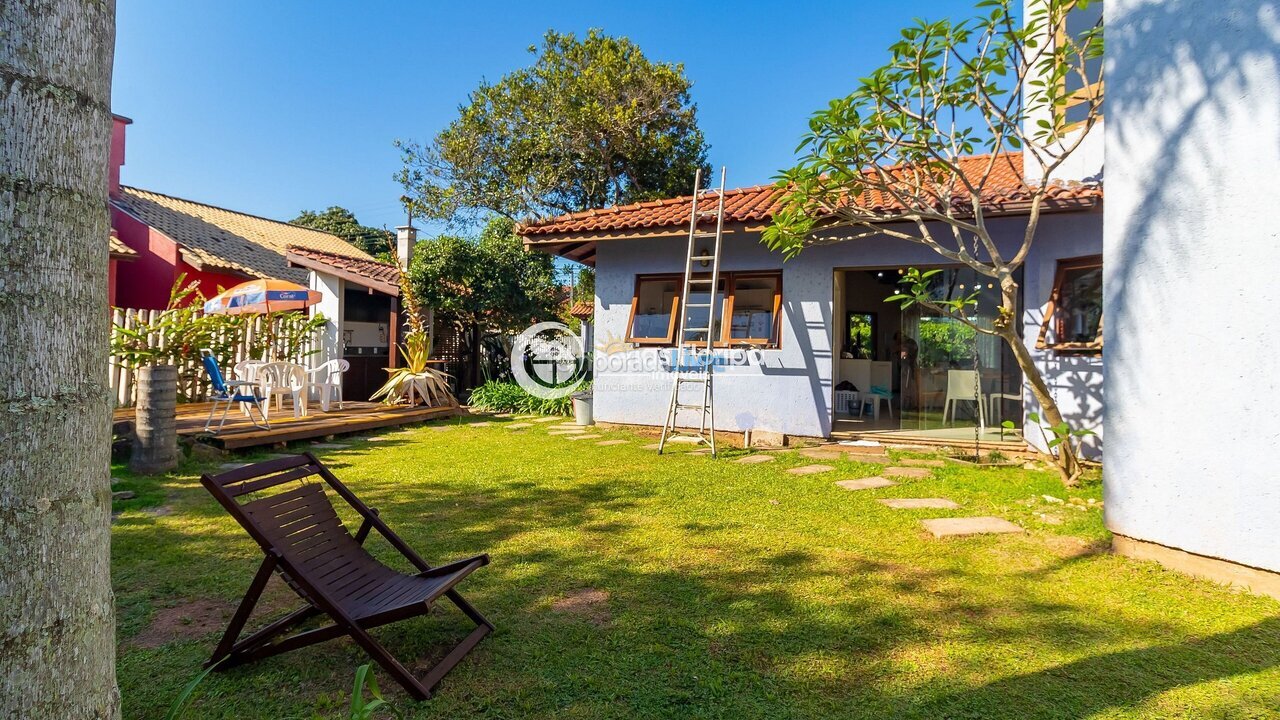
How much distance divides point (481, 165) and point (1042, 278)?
612 inches

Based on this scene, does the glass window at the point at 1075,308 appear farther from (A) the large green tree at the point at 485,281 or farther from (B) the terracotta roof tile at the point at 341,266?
(B) the terracotta roof tile at the point at 341,266

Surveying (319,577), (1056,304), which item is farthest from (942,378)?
(319,577)

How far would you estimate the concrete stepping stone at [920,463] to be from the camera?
7160 millimetres

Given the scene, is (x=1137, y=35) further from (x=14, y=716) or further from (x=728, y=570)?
(x=14, y=716)

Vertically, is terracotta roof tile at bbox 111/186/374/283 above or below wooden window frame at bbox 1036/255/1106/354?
above

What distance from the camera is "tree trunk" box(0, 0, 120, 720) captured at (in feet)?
4.39

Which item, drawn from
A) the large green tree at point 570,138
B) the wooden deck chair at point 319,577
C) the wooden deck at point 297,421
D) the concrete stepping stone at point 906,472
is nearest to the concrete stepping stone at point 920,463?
the concrete stepping stone at point 906,472

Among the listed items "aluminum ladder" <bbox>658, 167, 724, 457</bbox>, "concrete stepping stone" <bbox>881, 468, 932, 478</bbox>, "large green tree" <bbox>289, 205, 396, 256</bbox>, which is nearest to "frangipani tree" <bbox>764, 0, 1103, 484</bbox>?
"concrete stepping stone" <bbox>881, 468, 932, 478</bbox>

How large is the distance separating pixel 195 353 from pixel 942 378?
1099cm

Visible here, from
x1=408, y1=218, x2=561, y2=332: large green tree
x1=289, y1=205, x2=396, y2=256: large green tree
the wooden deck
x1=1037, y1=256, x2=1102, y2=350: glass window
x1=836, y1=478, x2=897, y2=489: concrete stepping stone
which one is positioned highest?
x1=289, y1=205, x2=396, y2=256: large green tree

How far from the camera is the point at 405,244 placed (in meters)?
13.6

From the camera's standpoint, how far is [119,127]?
15180mm

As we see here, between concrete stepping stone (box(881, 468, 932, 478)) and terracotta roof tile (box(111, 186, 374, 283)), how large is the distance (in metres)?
12.3

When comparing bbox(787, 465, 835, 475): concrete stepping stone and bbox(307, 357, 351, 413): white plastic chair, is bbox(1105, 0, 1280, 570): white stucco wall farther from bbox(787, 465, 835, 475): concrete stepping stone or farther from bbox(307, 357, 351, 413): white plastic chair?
bbox(307, 357, 351, 413): white plastic chair
